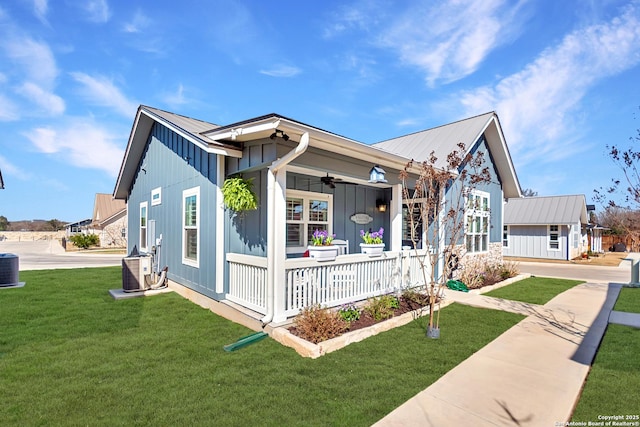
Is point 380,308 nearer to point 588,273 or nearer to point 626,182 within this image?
point 626,182

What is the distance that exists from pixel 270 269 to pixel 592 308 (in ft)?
21.9

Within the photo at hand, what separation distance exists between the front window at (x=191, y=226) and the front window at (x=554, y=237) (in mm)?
20606

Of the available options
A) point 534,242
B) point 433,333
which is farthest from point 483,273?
point 534,242

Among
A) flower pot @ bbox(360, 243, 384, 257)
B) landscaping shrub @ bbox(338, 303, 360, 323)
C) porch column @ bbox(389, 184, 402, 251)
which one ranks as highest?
porch column @ bbox(389, 184, 402, 251)

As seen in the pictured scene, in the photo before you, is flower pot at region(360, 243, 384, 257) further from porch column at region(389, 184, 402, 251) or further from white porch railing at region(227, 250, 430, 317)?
porch column at region(389, 184, 402, 251)

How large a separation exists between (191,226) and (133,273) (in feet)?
6.40

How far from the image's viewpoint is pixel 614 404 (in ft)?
9.45

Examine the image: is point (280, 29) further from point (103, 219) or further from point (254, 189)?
point (103, 219)

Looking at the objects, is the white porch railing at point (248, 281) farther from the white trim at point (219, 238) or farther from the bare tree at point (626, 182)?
the bare tree at point (626, 182)

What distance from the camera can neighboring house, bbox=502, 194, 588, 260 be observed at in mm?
18594

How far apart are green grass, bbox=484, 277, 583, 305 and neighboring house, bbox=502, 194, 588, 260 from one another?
871 cm

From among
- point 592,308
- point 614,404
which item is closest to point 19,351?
point 614,404

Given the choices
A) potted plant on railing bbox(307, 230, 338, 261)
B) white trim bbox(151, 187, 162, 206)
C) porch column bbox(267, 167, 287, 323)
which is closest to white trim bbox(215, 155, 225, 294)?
porch column bbox(267, 167, 287, 323)

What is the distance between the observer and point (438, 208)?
600 cm
